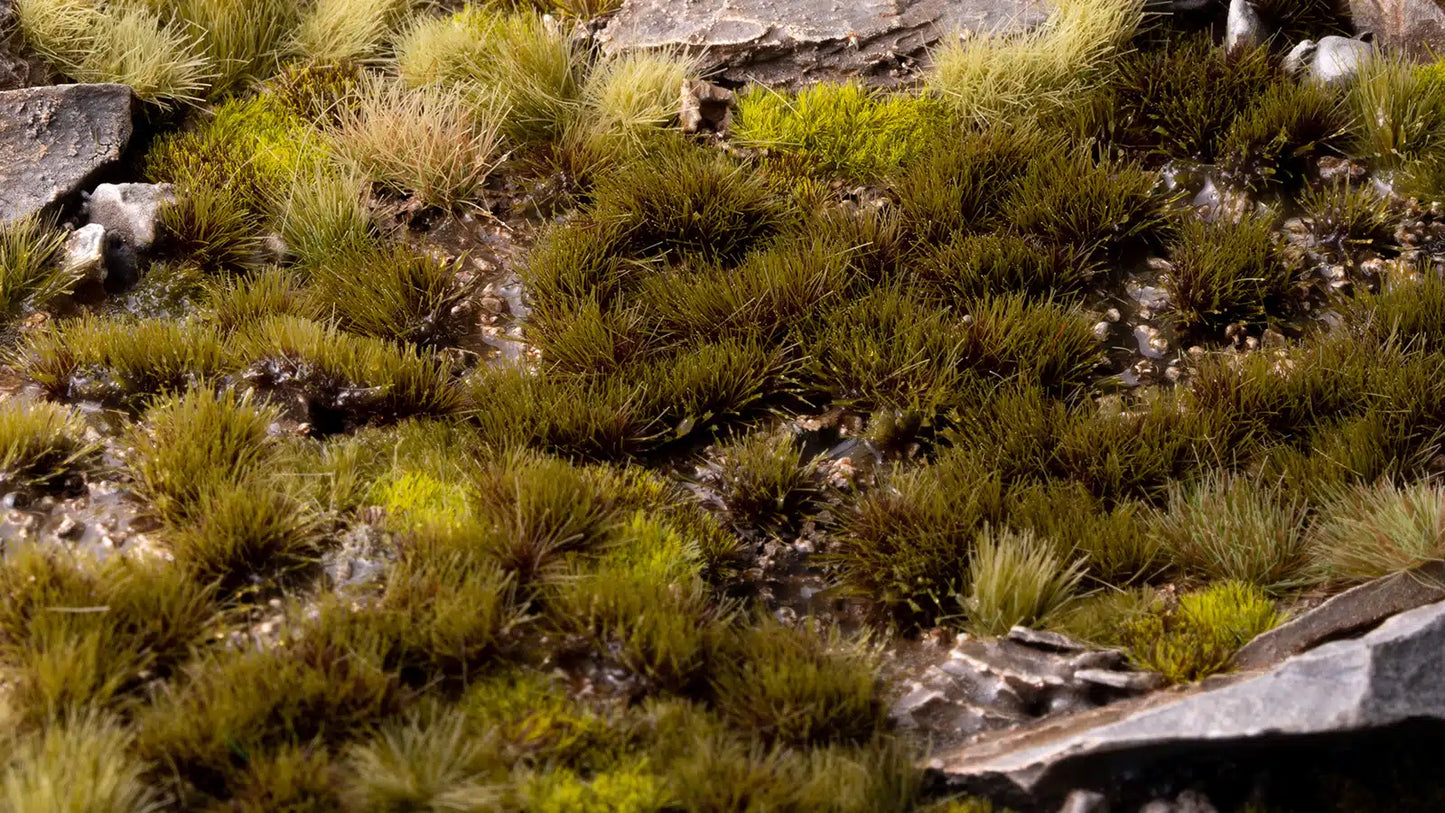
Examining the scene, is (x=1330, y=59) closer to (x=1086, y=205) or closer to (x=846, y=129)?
(x=1086, y=205)

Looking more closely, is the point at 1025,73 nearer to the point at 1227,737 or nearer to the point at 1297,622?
the point at 1297,622

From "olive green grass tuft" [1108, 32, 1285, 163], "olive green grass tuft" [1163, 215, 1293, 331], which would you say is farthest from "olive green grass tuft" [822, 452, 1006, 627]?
"olive green grass tuft" [1108, 32, 1285, 163]

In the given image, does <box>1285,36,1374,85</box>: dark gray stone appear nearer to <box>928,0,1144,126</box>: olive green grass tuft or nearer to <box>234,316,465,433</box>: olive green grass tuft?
<box>928,0,1144,126</box>: olive green grass tuft

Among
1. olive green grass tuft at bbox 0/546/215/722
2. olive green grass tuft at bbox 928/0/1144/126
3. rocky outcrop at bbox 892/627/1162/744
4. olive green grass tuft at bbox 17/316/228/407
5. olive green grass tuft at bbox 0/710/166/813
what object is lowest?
rocky outcrop at bbox 892/627/1162/744

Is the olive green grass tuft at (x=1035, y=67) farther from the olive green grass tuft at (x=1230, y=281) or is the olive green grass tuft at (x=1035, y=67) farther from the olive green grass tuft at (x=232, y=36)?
the olive green grass tuft at (x=232, y=36)

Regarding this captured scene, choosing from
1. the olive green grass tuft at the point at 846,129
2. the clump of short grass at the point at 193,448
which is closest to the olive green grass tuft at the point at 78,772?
the clump of short grass at the point at 193,448

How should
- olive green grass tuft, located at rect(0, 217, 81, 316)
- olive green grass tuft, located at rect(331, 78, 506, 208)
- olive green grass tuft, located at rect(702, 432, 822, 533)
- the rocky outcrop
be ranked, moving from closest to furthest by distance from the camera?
the rocky outcrop < olive green grass tuft, located at rect(702, 432, 822, 533) < olive green grass tuft, located at rect(0, 217, 81, 316) < olive green grass tuft, located at rect(331, 78, 506, 208)
